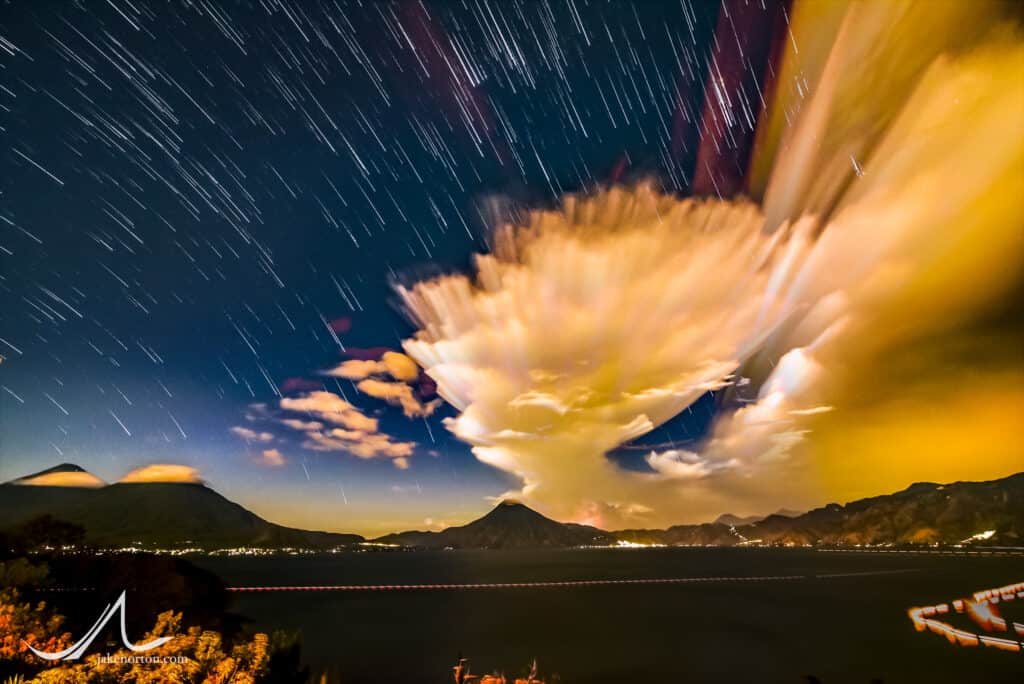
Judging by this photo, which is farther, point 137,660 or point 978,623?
point 978,623

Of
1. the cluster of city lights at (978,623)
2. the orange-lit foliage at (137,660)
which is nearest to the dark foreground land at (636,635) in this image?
the cluster of city lights at (978,623)

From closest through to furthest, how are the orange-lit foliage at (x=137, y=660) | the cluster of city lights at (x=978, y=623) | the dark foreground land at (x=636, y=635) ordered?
the orange-lit foliage at (x=137, y=660), the dark foreground land at (x=636, y=635), the cluster of city lights at (x=978, y=623)

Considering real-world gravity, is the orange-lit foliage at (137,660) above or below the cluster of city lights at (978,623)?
above

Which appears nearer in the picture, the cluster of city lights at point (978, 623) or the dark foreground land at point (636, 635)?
the dark foreground land at point (636, 635)

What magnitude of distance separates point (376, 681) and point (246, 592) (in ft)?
303

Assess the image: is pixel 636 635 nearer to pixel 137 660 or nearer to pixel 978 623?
pixel 978 623

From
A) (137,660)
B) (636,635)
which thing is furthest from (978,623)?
(137,660)

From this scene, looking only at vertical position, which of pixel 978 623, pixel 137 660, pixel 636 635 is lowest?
pixel 978 623

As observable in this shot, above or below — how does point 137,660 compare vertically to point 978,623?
above

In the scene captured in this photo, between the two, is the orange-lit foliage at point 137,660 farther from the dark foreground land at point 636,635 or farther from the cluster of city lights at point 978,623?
the cluster of city lights at point 978,623

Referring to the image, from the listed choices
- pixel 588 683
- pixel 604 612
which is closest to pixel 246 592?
pixel 604 612

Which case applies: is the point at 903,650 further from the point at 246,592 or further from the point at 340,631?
the point at 246,592

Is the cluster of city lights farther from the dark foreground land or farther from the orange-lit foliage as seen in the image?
the orange-lit foliage

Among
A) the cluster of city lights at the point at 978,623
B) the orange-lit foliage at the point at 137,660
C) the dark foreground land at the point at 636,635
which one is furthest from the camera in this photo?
the cluster of city lights at the point at 978,623
